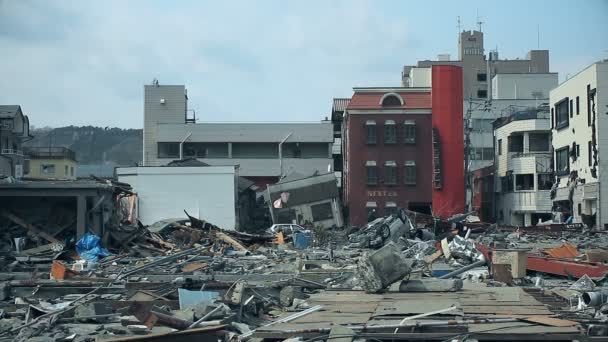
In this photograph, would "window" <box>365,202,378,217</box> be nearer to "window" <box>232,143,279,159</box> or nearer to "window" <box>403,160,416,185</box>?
"window" <box>403,160,416,185</box>

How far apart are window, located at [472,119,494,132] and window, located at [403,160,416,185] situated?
17.5 metres

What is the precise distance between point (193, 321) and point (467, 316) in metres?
4.17

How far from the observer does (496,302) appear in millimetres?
13352

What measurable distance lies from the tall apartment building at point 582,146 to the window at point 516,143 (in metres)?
6.18

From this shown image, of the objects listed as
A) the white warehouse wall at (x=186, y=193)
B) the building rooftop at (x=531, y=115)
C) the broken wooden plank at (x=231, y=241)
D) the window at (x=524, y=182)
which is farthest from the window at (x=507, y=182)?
the broken wooden plank at (x=231, y=241)

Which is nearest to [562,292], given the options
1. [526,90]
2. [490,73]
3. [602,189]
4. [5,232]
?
[5,232]

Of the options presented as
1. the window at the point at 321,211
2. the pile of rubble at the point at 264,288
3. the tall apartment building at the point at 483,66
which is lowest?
the pile of rubble at the point at 264,288

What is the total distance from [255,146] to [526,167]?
24.1m

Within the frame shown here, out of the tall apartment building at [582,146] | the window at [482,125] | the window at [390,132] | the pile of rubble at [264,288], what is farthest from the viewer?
the window at [482,125]

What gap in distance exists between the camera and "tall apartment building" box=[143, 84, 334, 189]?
7181 cm

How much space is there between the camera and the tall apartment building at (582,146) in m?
45.5

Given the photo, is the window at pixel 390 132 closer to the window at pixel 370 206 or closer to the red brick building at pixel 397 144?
the red brick building at pixel 397 144

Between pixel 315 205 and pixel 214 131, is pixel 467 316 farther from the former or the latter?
pixel 214 131

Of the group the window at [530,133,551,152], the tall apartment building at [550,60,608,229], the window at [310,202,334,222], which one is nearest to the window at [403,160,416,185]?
the window at [310,202,334,222]
